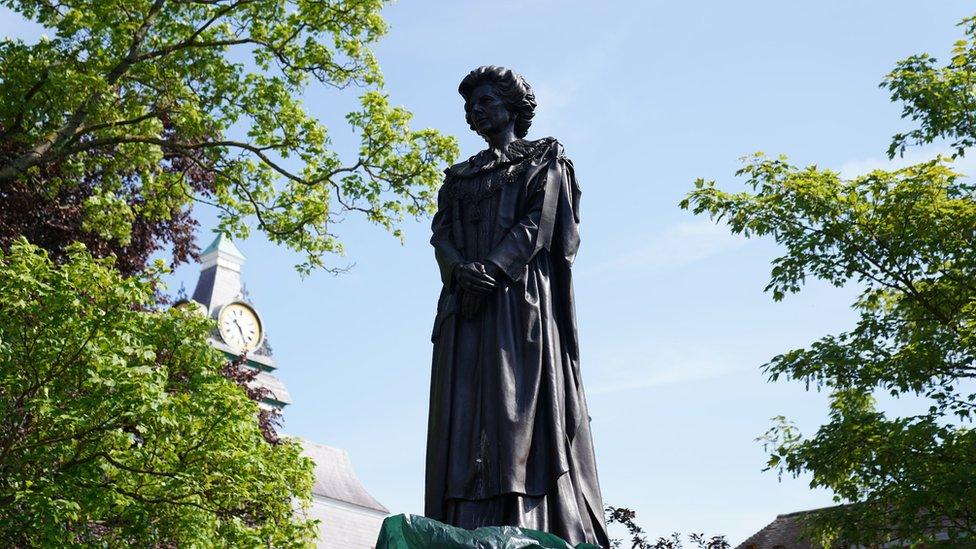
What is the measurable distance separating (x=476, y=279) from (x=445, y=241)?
0.51 metres

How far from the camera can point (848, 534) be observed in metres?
17.7

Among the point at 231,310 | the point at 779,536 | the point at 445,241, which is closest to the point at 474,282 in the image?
→ the point at 445,241

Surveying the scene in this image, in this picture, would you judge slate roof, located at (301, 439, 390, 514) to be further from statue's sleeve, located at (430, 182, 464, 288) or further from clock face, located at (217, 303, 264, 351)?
statue's sleeve, located at (430, 182, 464, 288)

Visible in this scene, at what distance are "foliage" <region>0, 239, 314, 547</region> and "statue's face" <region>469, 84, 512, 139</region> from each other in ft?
34.7

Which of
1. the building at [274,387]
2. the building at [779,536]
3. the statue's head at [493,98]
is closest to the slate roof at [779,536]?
the building at [779,536]

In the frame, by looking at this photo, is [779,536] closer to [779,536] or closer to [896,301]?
[779,536]

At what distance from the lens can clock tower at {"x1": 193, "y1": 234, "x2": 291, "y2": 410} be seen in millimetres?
60875

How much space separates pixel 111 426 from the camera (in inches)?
645

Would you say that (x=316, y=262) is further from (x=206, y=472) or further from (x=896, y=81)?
(x=896, y=81)

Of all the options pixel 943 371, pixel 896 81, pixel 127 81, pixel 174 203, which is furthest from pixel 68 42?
pixel 943 371

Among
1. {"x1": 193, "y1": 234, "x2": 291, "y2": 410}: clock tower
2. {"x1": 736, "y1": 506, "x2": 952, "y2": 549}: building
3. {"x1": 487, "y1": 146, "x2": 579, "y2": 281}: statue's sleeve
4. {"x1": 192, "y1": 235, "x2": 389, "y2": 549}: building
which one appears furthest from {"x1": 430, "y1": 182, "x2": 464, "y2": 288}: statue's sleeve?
{"x1": 193, "y1": 234, "x2": 291, "y2": 410}: clock tower

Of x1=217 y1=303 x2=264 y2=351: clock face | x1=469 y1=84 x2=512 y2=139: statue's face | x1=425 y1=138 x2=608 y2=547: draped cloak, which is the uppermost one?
x1=217 y1=303 x2=264 y2=351: clock face

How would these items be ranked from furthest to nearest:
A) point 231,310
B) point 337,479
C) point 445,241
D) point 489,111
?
point 231,310 → point 337,479 → point 489,111 → point 445,241

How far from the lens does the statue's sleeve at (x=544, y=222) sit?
647cm
